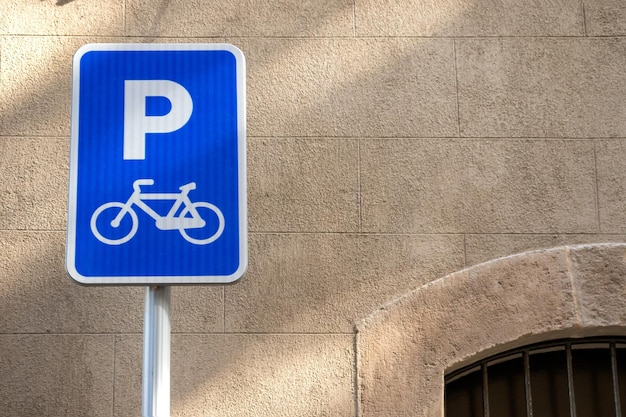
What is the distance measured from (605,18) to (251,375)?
2.83 metres

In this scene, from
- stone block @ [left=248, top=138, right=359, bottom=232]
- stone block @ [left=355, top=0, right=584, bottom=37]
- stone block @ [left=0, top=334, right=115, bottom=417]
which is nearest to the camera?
stone block @ [left=0, top=334, right=115, bottom=417]

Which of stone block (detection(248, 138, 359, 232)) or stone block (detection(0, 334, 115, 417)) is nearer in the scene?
stone block (detection(0, 334, 115, 417))

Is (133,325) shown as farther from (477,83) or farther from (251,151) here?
(477,83)

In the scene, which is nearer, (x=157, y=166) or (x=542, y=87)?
(x=157, y=166)

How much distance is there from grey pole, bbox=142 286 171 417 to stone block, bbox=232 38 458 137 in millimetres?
2355

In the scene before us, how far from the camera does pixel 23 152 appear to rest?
5.20 meters

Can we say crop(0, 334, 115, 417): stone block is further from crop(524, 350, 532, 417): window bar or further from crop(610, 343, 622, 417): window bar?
crop(610, 343, 622, 417): window bar

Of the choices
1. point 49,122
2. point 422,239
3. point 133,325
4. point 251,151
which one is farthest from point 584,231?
point 49,122

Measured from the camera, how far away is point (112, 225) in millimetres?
3039

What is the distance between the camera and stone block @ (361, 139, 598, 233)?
5.21 metres

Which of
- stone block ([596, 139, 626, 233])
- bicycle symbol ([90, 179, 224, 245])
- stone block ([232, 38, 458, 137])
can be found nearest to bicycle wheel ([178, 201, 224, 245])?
bicycle symbol ([90, 179, 224, 245])

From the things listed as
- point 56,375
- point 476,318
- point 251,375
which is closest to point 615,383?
point 476,318

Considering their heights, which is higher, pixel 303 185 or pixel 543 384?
pixel 303 185

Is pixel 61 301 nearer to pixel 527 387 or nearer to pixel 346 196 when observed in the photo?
pixel 346 196
